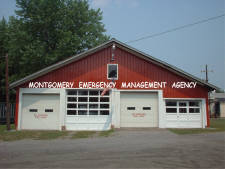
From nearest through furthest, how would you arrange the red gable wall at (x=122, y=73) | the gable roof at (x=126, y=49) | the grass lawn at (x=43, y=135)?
the grass lawn at (x=43, y=135)
the gable roof at (x=126, y=49)
the red gable wall at (x=122, y=73)

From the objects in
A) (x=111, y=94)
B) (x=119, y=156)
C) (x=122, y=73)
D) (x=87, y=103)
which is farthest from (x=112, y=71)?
(x=119, y=156)

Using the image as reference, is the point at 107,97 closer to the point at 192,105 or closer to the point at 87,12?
the point at 192,105

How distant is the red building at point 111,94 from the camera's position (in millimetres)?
16219

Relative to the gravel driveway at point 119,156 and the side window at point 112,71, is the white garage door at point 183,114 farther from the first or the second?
the gravel driveway at point 119,156

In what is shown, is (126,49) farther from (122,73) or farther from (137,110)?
(137,110)

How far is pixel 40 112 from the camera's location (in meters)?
16.4

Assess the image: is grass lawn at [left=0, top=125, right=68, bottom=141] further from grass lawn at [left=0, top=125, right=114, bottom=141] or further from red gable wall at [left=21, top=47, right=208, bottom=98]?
red gable wall at [left=21, top=47, right=208, bottom=98]

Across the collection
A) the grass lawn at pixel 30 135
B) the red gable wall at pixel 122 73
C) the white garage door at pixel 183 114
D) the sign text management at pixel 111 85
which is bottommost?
the grass lawn at pixel 30 135

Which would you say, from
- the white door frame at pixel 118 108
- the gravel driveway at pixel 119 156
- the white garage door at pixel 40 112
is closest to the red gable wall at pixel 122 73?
the white door frame at pixel 118 108

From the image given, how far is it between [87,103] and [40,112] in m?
3.36

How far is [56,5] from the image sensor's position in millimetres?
28031

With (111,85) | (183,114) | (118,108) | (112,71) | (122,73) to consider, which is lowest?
(183,114)

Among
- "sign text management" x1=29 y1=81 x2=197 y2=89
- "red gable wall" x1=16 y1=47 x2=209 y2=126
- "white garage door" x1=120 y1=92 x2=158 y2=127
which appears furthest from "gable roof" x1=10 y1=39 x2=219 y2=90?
"white garage door" x1=120 y1=92 x2=158 y2=127

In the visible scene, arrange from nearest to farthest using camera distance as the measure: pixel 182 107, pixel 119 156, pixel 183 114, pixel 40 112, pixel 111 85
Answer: pixel 119 156
pixel 40 112
pixel 111 85
pixel 183 114
pixel 182 107
